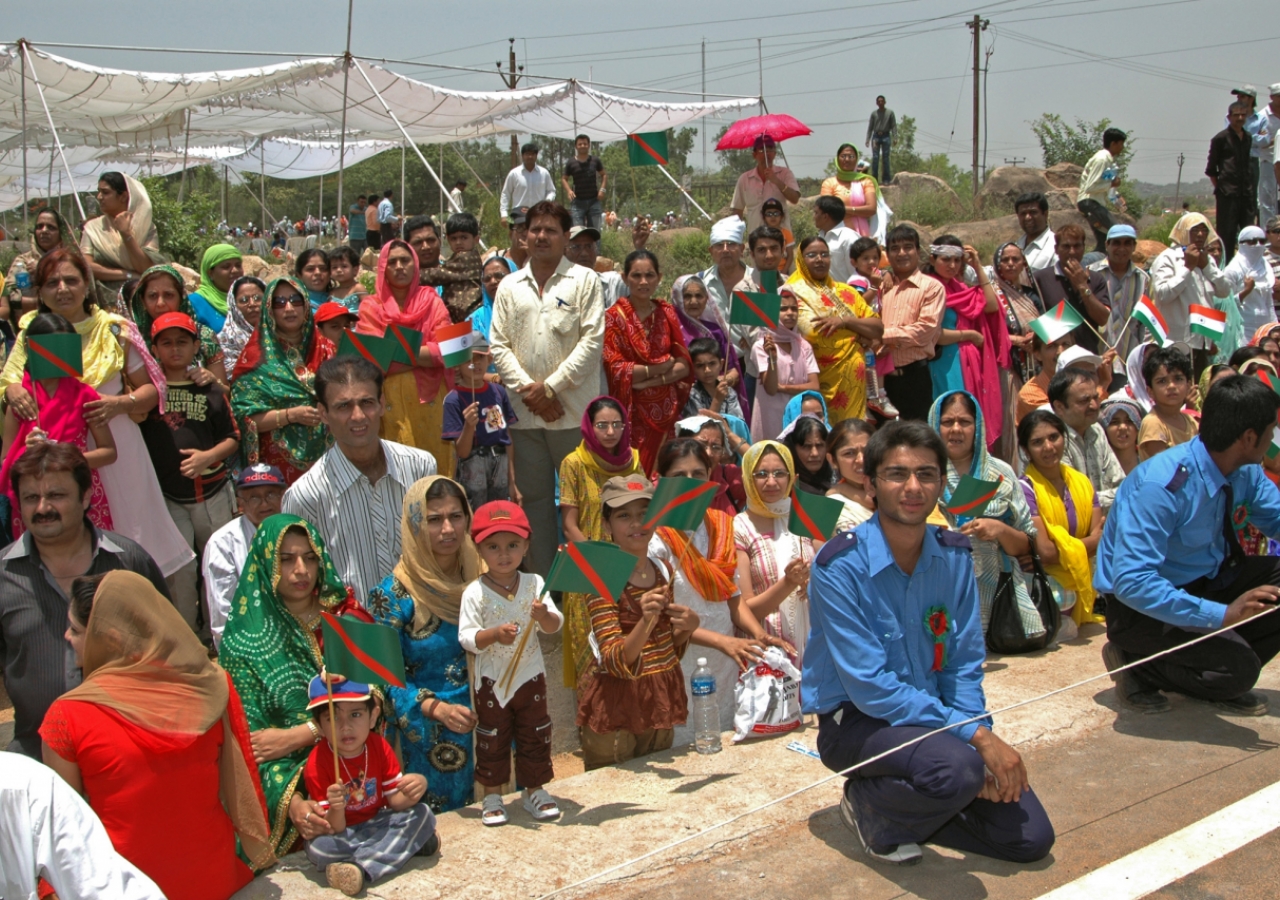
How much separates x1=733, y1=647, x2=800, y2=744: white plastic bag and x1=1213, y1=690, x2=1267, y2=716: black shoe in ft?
5.86

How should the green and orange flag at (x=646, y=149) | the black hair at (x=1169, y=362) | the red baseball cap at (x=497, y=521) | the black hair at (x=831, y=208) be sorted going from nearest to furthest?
the red baseball cap at (x=497, y=521) < the black hair at (x=1169, y=362) < the black hair at (x=831, y=208) < the green and orange flag at (x=646, y=149)

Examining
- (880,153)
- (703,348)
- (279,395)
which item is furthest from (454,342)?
(880,153)

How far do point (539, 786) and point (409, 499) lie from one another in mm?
1164

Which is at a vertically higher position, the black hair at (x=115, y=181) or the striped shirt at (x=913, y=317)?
the black hair at (x=115, y=181)

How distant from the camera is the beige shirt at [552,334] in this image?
20.9ft

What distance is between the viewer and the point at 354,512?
183 inches

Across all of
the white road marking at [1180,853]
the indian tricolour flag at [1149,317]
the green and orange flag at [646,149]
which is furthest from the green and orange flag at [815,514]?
the green and orange flag at [646,149]

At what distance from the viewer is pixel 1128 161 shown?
107ft

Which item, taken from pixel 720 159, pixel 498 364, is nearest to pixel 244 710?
pixel 498 364

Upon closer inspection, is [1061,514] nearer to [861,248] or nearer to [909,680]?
[909,680]

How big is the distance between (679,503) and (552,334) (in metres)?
2.42

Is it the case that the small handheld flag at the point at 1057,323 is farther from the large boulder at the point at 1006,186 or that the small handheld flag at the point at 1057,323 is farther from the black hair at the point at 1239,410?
the large boulder at the point at 1006,186

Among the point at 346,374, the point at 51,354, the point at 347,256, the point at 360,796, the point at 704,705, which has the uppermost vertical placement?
the point at 347,256

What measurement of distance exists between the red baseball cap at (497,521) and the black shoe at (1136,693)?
263 cm
